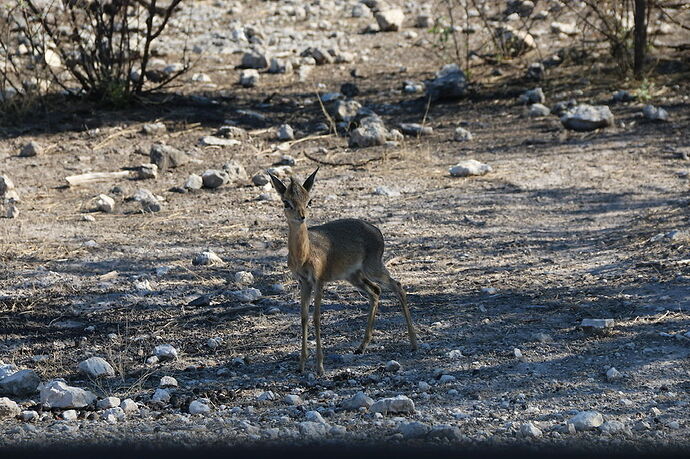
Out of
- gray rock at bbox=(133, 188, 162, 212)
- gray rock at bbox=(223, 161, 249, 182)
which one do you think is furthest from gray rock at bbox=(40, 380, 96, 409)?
gray rock at bbox=(223, 161, 249, 182)

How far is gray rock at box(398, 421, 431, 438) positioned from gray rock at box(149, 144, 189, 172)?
255 inches

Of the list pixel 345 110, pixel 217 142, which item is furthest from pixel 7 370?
pixel 345 110

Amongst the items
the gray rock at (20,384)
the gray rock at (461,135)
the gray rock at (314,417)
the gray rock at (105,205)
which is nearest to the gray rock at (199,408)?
the gray rock at (314,417)

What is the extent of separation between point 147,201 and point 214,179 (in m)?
0.85

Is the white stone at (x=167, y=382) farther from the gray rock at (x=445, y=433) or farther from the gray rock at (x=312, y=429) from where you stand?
the gray rock at (x=445, y=433)

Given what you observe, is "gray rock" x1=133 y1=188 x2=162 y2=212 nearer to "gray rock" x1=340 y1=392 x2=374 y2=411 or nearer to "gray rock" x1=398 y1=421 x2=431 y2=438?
"gray rock" x1=340 y1=392 x2=374 y2=411

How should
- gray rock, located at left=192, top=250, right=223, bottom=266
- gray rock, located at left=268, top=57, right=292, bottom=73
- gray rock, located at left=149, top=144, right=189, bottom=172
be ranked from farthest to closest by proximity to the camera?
gray rock, located at left=268, top=57, right=292, bottom=73 < gray rock, located at left=149, top=144, right=189, bottom=172 < gray rock, located at left=192, top=250, right=223, bottom=266

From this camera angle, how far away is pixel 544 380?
5922 mm

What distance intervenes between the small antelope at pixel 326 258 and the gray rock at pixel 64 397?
4.11 ft

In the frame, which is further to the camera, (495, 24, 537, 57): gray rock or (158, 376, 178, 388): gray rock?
(495, 24, 537, 57): gray rock

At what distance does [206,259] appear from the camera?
8.23 m

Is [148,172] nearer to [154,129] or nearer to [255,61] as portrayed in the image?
[154,129]

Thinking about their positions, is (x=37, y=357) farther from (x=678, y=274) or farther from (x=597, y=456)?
(x=678, y=274)

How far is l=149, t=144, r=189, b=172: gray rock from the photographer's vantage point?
36.3ft
